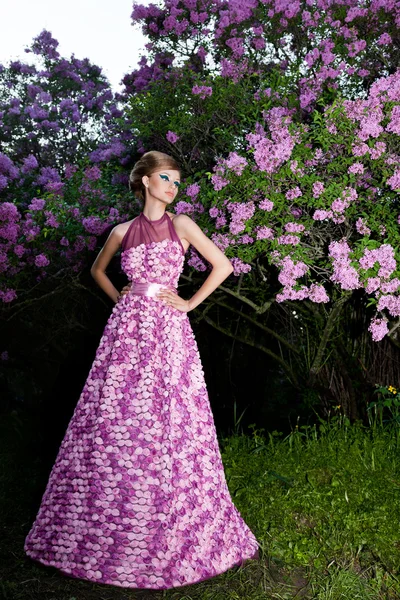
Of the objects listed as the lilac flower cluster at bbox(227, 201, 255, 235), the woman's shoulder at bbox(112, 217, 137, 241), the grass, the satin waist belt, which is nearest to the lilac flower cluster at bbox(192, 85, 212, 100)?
the lilac flower cluster at bbox(227, 201, 255, 235)

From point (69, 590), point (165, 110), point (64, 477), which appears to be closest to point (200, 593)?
point (69, 590)

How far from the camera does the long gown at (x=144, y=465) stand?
3152mm

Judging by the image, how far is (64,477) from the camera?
3.37 metres

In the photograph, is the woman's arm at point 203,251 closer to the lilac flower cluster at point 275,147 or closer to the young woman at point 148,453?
the young woman at point 148,453

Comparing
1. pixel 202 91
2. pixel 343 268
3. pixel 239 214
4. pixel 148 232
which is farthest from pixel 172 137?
pixel 148 232

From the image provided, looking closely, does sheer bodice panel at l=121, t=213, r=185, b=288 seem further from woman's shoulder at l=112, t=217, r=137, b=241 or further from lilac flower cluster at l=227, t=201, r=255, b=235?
lilac flower cluster at l=227, t=201, r=255, b=235

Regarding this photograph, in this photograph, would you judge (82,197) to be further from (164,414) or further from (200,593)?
(200,593)

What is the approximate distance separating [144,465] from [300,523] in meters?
1.30

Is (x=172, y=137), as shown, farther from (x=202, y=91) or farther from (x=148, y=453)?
(x=148, y=453)

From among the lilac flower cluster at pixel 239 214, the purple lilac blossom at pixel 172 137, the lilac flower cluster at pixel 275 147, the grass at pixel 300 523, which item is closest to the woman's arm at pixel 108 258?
the lilac flower cluster at pixel 239 214

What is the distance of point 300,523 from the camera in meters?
4.06

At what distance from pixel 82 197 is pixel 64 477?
3.76 meters

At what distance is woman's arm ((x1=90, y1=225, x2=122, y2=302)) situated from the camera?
12.3ft

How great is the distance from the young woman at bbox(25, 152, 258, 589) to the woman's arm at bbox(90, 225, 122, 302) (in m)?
0.12
